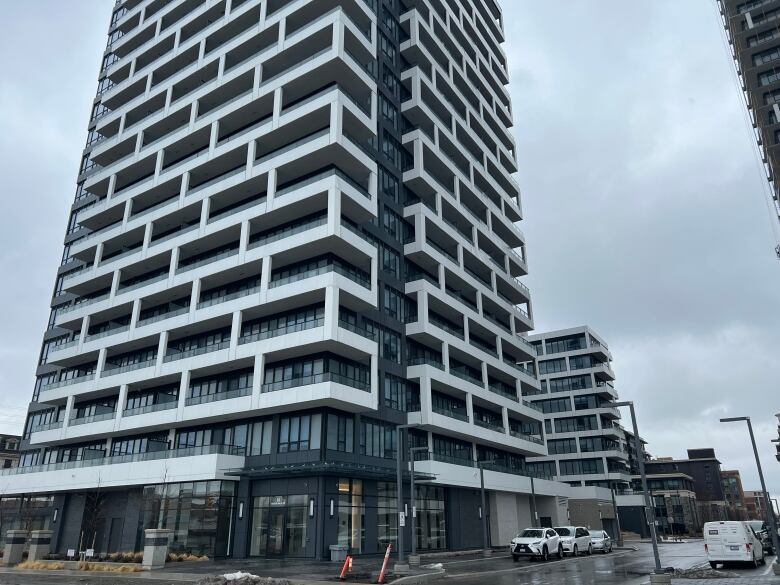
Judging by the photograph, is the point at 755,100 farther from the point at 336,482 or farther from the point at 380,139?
the point at 336,482

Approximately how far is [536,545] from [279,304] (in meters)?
23.2

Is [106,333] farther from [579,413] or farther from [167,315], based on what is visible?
[579,413]

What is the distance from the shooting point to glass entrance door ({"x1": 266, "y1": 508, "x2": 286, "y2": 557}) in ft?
121

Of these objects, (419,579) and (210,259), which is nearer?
(419,579)

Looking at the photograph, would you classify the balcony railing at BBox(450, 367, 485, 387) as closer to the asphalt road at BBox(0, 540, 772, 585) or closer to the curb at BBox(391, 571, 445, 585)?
the asphalt road at BBox(0, 540, 772, 585)

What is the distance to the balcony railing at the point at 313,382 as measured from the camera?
3784 cm

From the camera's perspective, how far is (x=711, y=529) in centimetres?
2922

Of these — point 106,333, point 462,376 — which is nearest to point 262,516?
point 462,376

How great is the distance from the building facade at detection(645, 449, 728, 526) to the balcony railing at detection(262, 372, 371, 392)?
372 ft

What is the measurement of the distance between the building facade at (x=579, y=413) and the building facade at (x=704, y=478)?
37.0 metres

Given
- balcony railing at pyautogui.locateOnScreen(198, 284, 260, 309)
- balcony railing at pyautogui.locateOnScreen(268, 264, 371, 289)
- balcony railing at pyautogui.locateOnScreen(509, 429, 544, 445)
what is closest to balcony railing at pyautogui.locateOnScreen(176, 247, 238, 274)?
balcony railing at pyautogui.locateOnScreen(198, 284, 260, 309)

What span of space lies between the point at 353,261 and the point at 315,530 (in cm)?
1949

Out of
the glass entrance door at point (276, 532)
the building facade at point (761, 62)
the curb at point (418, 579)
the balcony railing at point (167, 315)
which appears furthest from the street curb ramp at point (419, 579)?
the building facade at point (761, 62)

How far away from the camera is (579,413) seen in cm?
9838
